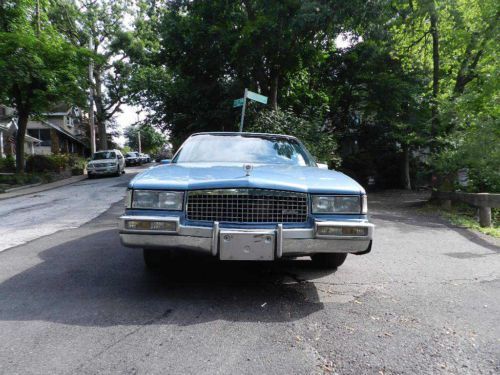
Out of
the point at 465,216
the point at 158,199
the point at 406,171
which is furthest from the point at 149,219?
the point at 406,171

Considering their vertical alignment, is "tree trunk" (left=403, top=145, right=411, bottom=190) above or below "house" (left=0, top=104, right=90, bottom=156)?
below

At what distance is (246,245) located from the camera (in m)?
3.24

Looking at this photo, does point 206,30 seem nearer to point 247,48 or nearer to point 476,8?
point 247,48

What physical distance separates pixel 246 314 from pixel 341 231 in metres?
1.04

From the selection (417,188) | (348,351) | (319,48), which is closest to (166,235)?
(348,351)

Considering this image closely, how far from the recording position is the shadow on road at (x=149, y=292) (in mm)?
3191

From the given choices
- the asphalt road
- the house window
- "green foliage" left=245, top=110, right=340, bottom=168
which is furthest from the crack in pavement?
the house window

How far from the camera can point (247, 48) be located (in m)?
14.9

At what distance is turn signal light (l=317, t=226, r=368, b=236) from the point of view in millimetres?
3391

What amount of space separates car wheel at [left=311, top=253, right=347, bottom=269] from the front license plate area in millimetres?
1390

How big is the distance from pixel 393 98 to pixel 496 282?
1263 cm

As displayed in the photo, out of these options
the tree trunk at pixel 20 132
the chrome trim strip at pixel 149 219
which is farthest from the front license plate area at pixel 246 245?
the tree trunk at pixel 20 132

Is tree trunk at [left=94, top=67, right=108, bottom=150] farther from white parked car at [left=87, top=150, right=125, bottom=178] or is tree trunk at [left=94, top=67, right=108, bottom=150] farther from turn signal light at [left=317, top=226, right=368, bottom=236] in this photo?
turn signal light at [left=317, top=226, right=368, bottom=236]

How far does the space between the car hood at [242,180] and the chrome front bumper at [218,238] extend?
307 mm
